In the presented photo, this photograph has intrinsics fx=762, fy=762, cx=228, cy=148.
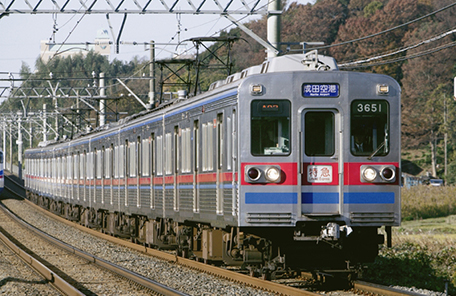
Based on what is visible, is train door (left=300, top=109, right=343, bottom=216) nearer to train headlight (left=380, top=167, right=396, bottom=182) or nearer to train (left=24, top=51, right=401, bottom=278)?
train (left=24, top=51, right=401, bottom=278)

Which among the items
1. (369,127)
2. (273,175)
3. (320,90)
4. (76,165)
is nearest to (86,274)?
(273,175)

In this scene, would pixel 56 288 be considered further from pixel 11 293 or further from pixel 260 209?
pixel 260 209

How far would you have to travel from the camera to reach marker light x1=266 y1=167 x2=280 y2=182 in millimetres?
9898

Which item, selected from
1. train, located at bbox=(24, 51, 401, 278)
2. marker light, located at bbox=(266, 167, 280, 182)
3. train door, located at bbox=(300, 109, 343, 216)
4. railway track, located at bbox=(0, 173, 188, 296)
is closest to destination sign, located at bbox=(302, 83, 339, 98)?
train, located at bbox=(24, 51, 401, 278)

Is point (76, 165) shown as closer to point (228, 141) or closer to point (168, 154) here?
point (168, 154)

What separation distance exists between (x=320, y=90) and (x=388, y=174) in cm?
143

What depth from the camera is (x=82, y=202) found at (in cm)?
2686

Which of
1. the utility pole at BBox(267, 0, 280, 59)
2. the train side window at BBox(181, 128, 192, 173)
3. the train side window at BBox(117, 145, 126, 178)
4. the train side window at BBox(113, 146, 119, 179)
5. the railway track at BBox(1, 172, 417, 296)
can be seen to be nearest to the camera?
the railway track at BBox(1, 172, 417, 296)

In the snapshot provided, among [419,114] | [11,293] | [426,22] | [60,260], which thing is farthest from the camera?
[426,22]

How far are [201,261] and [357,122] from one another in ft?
17.7

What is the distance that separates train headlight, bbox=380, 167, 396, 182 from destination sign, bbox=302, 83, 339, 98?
1176 mm

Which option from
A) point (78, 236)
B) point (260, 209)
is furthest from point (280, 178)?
point (78, 236)

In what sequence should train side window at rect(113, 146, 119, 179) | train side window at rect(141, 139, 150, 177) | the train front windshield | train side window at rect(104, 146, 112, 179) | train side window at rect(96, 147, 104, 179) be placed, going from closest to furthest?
the train front windshield → train side window at rect(141, 139, 150, 177) → train side window at rect(113, 146, 119, 179) → train side window at rect(104, 146, 112, 179) → train side window at rect(96, 147, 104, 179)

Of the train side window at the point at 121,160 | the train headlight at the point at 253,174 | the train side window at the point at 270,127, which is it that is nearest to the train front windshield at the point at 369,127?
the train side window at the point at 270,127
